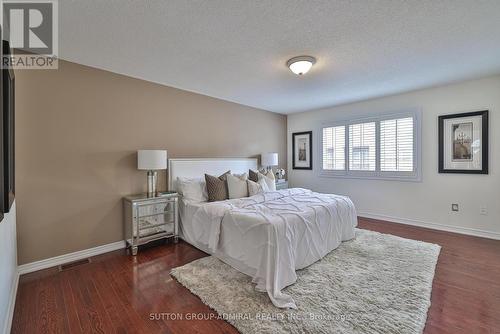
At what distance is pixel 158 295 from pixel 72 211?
172 centimetres

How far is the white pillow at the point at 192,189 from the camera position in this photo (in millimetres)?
3482

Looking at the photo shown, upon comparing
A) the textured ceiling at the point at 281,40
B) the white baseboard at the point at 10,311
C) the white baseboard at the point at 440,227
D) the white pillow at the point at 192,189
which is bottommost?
the white baseboard at the point at 10,311

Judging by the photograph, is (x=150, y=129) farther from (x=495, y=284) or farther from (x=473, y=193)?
(x=473, y=193)

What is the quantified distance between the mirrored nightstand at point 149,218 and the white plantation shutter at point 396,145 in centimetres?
408

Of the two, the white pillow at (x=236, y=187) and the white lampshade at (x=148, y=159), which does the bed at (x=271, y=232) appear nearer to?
the white pillow at (x=236, y=187)

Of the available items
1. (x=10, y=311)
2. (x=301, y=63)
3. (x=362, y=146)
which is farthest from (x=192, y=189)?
(x=362, y=146)

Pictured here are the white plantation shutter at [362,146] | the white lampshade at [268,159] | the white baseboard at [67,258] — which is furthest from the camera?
the white lampshade at [268,159]

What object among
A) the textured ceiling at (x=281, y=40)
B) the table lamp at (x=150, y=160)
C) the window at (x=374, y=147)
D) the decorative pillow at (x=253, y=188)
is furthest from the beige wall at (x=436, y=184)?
the table lamp at (x=150, y=160)

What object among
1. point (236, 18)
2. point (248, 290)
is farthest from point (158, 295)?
point (236, 18)

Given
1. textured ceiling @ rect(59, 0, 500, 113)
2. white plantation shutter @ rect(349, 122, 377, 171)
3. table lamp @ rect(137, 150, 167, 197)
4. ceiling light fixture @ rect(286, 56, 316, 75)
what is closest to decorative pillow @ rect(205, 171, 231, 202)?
table lamp @ rect(137, 150, 167, 197)

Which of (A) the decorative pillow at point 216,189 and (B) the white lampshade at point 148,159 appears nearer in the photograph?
(B) the white lampshade at point 148,159

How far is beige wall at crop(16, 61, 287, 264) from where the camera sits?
8.31 ft

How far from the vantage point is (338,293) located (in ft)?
6.79

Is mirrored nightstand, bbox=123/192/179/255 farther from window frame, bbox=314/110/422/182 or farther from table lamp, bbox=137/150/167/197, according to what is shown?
window frame, bbox=314/110/422/182
